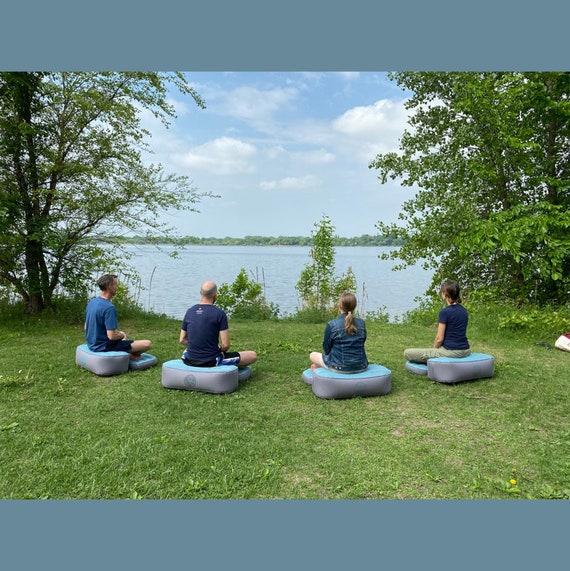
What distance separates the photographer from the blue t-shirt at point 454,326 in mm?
5676

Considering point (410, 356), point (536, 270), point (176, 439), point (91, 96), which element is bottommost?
point (176, 439)

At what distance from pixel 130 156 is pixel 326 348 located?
6.81 m

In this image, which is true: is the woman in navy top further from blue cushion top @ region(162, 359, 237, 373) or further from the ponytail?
blue cushion top @ region(162, 359, 237, 373)

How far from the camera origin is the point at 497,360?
6.86 metres

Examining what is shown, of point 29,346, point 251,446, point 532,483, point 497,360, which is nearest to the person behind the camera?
point 532,483

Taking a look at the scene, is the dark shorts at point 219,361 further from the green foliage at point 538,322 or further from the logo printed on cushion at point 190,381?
the green foliage at point 538,322

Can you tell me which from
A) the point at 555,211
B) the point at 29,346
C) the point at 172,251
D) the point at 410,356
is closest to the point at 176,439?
the point at 410,356

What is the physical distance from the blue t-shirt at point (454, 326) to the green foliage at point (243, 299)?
603 cm

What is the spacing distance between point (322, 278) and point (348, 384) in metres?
7.00

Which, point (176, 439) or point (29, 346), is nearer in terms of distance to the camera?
point (176, 439)

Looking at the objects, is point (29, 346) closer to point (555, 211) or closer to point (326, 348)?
point (326, 348)

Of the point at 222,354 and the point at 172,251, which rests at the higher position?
the point at 172,251

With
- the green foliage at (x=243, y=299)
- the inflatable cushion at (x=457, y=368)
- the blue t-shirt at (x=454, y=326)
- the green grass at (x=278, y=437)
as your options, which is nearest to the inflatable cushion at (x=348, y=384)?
the green grass at (x=278, y=437)

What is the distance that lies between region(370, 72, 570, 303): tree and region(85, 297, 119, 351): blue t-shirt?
6.99 meters
